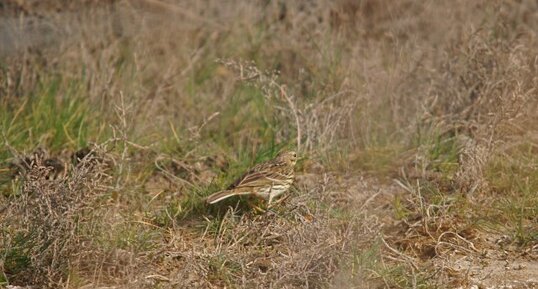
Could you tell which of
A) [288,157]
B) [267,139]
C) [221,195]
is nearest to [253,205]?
[221,195]

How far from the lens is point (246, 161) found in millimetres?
8008

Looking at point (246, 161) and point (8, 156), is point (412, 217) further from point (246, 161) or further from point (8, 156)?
point (8, 156)

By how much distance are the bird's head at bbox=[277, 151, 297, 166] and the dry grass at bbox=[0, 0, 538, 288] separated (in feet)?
0.67

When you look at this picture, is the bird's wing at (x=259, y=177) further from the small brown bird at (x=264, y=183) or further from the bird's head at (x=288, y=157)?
the bird's head at (x=288, y=157)

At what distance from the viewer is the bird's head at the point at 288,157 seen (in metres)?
7.38

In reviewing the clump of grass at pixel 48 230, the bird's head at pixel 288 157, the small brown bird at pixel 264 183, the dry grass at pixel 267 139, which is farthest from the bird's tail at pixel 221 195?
the clump of grass at pixel 48 230

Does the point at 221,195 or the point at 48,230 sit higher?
the point at 48,230

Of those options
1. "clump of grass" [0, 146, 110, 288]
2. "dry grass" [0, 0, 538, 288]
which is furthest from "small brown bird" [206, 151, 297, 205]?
"clump of grass" [0, 146, 110, 288]

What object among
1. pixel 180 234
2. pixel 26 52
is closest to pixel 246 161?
pixel 180 234

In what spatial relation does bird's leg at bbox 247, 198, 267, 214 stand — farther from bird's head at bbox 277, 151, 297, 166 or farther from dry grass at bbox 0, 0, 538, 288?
bird's head at bbox 277, 151, 297, 166

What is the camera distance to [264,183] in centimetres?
707

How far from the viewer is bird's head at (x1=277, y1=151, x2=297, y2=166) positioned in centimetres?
738

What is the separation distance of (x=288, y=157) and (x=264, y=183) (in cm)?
42

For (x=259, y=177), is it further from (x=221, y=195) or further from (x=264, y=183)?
(x=221, y=195)
